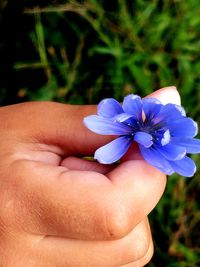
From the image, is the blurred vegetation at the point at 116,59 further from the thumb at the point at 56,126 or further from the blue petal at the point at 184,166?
the blue petal at the point at 184,166

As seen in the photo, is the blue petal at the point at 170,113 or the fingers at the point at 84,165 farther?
the fingers at the point at 84,165

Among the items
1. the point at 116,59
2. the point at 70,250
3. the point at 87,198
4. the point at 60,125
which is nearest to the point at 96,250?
the point at 70,250

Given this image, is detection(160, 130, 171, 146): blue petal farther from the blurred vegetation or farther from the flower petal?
the blurred vegetation

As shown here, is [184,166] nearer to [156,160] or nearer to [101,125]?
[156,160]

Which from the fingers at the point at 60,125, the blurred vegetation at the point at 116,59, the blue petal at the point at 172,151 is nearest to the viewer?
the blue petal at the point at 172,151

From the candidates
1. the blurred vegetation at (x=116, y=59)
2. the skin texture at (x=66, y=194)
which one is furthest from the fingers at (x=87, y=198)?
the blurred vegetation at (x=116, y=59)

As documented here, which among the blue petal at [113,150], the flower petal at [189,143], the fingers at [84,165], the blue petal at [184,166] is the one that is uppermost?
the flower petal at [189,143]

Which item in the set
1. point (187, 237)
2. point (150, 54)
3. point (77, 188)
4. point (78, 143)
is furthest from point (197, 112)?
point (77, 188)
